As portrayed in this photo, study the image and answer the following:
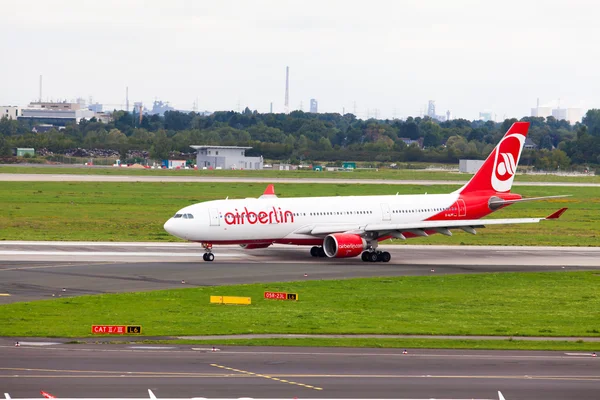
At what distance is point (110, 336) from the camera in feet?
114

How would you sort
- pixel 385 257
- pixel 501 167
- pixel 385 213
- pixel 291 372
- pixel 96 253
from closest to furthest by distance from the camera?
pixel 291 372 → pixel 385 257 → pixel 96 253 → pixel 385 213 → pixel 501 167

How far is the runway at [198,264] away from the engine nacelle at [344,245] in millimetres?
606

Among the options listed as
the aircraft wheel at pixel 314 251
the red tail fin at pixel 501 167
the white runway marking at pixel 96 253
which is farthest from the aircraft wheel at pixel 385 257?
the red tail fin at pixel 501 167

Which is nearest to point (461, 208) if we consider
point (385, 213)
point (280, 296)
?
point (385, 213)

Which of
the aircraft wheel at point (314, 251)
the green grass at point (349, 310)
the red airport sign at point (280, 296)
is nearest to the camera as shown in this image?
the green grass at point (349, 310)

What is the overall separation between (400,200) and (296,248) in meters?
8.01

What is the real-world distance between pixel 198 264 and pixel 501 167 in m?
24.3

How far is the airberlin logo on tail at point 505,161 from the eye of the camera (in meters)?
70.2

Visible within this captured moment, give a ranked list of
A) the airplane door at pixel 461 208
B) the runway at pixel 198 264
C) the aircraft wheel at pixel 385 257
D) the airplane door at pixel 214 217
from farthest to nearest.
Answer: the airplane door at pixel 461 208 → the aircraft wheel at pixel 385 257 → the airplane door at pixel 214 217 → the runway at pixel 198 264

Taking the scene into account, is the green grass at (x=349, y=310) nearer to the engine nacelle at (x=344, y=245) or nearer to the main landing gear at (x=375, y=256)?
the engine nacelle at (x=344, y=245)

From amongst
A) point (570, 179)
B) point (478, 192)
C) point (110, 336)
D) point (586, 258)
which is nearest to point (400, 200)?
point (478, 192)

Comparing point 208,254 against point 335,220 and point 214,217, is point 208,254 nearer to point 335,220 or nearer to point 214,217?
point 214,217

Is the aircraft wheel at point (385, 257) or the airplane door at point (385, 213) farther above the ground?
the airplane door at point (385, 213)

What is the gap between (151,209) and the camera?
101 m
